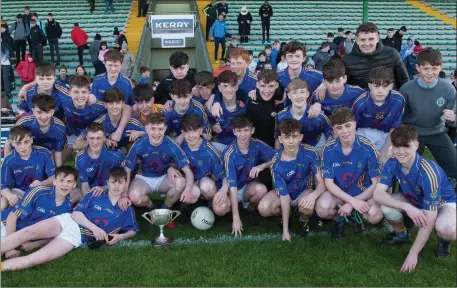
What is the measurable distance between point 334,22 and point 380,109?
16.3 meters

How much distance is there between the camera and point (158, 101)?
6504 mm

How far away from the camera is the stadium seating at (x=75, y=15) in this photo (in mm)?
19172

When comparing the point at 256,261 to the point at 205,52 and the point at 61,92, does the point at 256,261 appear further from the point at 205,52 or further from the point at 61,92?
the point at 205,52

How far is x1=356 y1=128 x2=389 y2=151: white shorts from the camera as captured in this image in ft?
17.3

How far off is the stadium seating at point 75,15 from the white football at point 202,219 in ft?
45.3

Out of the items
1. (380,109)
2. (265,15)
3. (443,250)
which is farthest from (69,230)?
(265,15)

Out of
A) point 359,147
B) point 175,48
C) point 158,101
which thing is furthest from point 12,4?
point 359,147

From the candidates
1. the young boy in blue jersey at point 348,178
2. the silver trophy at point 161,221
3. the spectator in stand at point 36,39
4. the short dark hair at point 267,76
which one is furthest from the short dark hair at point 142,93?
the spectator in stand at point 36,39

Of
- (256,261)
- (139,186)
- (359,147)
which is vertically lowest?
(256,261)

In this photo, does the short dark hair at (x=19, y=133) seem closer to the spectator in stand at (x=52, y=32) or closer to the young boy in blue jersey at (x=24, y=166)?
the young boy in blue jersey at (x=24, y=166)

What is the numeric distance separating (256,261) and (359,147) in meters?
1.47

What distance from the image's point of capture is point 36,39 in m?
14.6

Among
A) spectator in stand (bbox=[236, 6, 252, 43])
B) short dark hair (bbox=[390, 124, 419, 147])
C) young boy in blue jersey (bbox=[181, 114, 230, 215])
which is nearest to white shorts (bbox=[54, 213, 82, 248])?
young boy in blue jersey (bbox=[181, 114, 230, 215])

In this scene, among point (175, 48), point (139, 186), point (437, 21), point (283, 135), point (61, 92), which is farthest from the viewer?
point (437, 21)
